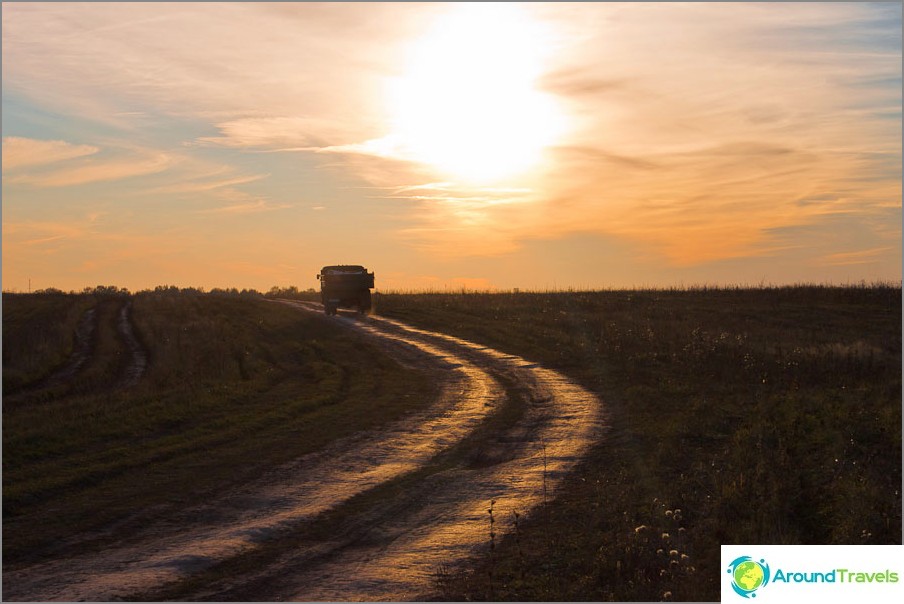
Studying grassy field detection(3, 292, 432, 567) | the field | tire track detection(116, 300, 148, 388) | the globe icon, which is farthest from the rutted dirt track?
tire track detection(116, 300, 148, 388)

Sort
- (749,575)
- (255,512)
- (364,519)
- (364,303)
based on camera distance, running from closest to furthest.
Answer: (749,575)
(364,519)
(255,512)
(364,303)

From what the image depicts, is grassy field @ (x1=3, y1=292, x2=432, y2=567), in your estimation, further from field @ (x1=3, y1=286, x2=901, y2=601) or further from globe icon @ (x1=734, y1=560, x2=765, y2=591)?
globe icon @ (x1=734, y1=560, x2=765, y2=591)

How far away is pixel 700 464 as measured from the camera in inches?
592

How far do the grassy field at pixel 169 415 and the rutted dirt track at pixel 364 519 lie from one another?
2.95ft

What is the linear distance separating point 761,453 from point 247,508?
948 centimetres

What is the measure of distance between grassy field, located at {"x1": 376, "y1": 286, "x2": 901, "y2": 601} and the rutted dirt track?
2.25 feet

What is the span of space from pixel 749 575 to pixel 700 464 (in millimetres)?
6874

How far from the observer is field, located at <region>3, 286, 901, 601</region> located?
1096cm

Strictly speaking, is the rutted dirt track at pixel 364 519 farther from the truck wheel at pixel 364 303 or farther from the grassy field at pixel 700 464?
the truck wheel at pixel 364 303

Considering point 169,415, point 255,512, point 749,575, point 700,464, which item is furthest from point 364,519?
point 169,415

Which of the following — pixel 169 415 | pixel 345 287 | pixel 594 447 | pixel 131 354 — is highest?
pixel 345 287

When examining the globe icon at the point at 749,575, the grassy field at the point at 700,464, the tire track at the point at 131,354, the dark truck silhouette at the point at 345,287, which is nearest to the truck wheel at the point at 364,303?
the dark truck silhouette at the point at 345,287

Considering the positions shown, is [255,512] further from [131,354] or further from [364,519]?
[131,354]

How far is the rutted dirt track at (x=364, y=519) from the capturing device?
9.55 meters
